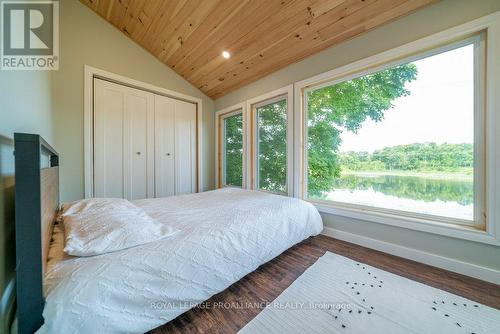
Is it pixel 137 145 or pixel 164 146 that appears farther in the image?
pixel 164 146

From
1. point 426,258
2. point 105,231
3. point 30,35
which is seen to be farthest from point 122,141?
point 426,258

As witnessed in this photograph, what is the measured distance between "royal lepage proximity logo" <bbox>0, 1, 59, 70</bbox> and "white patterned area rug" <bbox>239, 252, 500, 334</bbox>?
2.06 meters

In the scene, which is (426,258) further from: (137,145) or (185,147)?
(137,145)

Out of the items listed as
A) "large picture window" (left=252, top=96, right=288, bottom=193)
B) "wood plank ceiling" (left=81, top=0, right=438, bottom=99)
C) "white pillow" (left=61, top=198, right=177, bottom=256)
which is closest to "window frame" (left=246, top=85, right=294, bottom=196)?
"large picture window" (left=252, top=96, right=288, bottom=193)

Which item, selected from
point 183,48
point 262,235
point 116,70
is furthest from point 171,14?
point 262,235

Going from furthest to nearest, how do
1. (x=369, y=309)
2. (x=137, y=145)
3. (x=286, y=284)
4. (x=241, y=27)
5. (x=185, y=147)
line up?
(x=185, y=147) < (x=137, y=145) < (x=241, y=27) < (x=286, y=284) < (x=369, y=309)

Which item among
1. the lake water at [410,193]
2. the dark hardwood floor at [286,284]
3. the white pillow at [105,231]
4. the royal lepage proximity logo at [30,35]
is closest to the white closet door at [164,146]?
the royal lepage proximity logo at [30,35]

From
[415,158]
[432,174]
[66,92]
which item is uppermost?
[66,92]

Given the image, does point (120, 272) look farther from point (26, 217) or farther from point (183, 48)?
point (183, 48)

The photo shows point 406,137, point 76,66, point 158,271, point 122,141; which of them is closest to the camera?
point 158,271

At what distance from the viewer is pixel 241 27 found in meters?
2.17

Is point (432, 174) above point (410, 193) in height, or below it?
above

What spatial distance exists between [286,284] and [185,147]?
2.82m

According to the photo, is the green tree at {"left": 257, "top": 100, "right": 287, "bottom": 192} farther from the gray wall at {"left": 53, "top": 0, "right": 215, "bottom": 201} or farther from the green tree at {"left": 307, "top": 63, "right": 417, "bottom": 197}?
the gray wall at {"left": 53, "top": 0, "right": 215, "bottom": 201}
